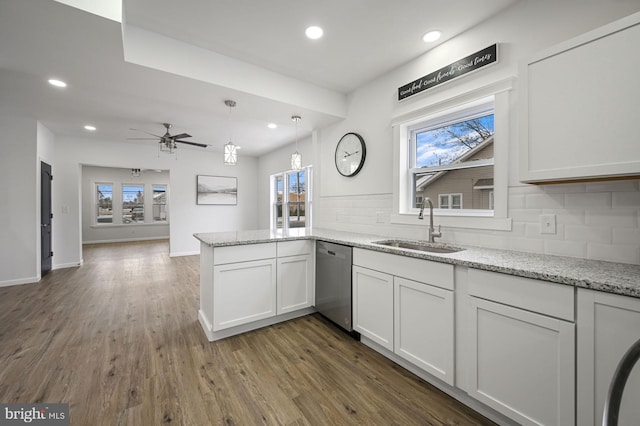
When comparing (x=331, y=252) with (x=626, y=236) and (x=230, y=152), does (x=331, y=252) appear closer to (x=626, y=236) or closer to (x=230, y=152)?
(x=230, y=152)

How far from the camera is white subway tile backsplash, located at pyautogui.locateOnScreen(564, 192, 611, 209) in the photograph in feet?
4.99

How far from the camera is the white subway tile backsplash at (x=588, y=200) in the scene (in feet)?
4.99

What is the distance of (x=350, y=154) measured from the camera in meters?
3.38

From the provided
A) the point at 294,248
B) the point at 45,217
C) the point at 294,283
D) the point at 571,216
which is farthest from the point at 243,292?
the point at 45,217

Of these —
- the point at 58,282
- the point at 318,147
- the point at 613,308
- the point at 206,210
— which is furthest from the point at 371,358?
the point at 206,210

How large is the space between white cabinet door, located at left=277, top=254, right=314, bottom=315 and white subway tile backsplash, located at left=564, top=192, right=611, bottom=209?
2.14 meters

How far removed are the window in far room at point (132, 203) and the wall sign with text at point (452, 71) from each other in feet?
32.7

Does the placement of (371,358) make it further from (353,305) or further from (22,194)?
(22,194)

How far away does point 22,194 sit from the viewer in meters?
4.11

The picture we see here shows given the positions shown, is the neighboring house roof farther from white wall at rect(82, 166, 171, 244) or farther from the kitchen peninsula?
white wall at rect(82, 166, 171, 244)

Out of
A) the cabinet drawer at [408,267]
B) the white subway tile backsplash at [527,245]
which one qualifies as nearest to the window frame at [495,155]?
the white subway tile backsplash at [527,245]

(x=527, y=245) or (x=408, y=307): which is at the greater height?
(x=527, y=245)

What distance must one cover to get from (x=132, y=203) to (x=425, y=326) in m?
10.7

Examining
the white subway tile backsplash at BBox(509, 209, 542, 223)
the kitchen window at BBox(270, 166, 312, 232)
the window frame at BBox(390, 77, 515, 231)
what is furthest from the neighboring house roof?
the kitchen window at BBox(270, 166, 312, 232)
